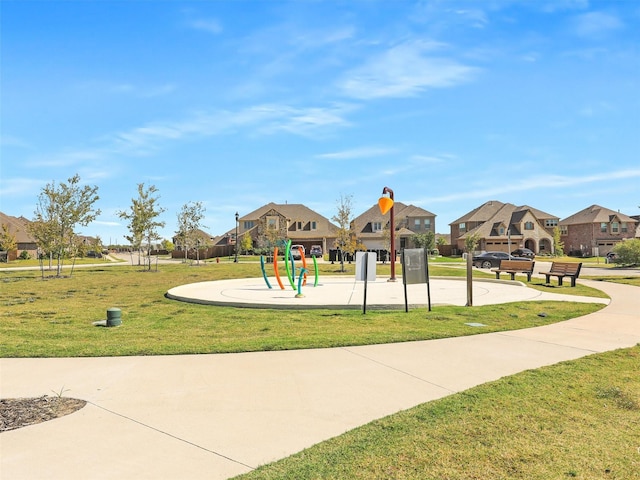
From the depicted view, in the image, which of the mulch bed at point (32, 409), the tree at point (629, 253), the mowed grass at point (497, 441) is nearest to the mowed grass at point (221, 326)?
the mulch bed at point (32, 409)

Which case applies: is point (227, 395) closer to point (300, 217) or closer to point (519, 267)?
point (519, 267)

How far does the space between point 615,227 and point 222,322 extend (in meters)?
80.7

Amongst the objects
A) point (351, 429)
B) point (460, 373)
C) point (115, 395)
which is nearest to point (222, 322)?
point (115, 395)

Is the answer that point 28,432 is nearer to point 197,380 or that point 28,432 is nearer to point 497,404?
point 197,380

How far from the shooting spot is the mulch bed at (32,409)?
4823 millimetres

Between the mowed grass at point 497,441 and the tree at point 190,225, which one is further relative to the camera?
the tree at point 190,225

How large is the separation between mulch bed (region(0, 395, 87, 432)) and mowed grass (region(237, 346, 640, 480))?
8.77 feet

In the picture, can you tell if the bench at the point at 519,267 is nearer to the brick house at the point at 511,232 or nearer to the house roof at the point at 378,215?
the brick house at the point at 511,232

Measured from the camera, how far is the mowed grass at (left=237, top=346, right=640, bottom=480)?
3.65 m

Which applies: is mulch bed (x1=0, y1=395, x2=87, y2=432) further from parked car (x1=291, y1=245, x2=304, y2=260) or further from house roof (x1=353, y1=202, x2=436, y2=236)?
house roof (x1=353, y1=202, x2=436, y2=236)

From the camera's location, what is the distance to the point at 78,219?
3075 centimetres

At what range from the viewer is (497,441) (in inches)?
164

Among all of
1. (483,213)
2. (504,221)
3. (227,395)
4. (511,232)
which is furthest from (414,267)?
(483,213)

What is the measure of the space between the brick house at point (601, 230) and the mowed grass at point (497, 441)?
255ft
